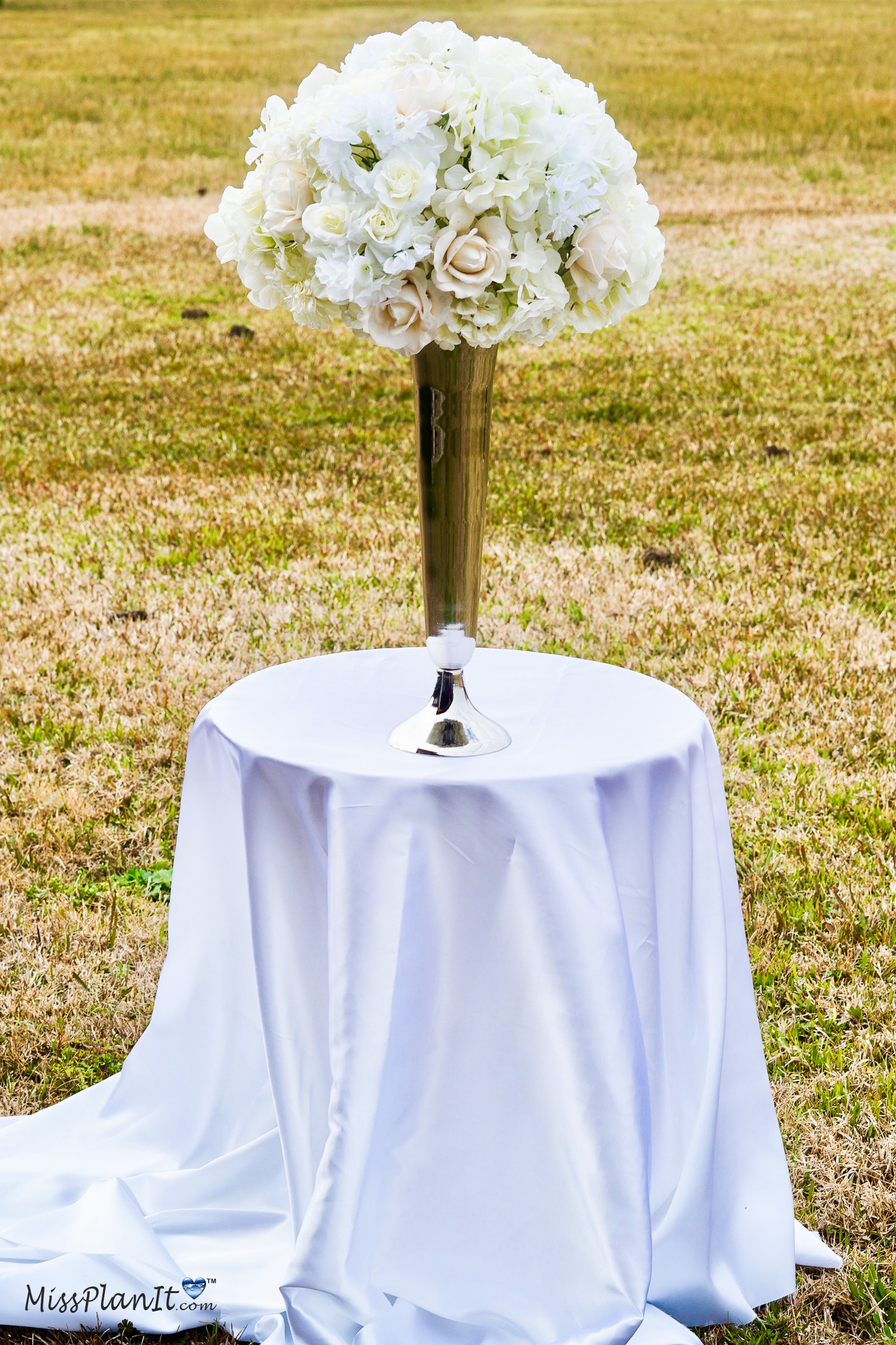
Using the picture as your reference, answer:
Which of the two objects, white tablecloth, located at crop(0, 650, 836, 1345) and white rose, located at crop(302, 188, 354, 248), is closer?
white rose, located at crop(302, 188, 354, 248)

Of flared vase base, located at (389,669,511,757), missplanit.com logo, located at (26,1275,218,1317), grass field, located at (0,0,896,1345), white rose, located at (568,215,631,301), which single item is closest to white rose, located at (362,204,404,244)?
white rose, located at (568,215,631,301)

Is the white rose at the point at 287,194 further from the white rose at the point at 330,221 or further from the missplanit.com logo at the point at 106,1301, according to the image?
the missplanit.com logo at the point at 106,1301

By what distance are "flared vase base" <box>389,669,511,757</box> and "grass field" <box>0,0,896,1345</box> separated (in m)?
1.15

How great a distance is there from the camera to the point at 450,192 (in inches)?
76.7

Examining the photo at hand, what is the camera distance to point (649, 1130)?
223 cm

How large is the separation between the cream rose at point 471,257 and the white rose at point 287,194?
0.83 feet

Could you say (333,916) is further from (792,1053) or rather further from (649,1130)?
(792,1053)

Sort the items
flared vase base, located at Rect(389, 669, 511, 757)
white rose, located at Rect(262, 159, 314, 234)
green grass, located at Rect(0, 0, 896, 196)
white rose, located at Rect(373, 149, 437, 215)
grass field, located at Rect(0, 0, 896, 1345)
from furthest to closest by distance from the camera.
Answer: green grass, located at Rect(0, 0, 896, 196) < grass field, located at Rect(0, 0, 896, 1345) < flared vase base, located at Rect(389, 669, 511, 757) < white rose, located at Rect(262, 159, 314, 234) < white rose, located at Rect(373, 149, 437, 215)

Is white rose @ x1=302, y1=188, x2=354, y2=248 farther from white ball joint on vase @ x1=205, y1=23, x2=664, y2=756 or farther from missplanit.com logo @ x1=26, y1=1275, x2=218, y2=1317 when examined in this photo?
missplanit.com logo @ x1=26, y1=1275, x2=218, y2=1317

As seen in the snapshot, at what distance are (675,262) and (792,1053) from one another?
43.0 feet

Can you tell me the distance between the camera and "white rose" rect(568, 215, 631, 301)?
2.07 metres

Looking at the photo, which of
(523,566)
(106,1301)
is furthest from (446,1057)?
(523,566)

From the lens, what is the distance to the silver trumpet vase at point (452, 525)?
215cm

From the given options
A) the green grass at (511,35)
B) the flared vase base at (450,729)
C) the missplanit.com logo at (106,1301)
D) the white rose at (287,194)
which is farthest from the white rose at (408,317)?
the green grass at (511,35)
